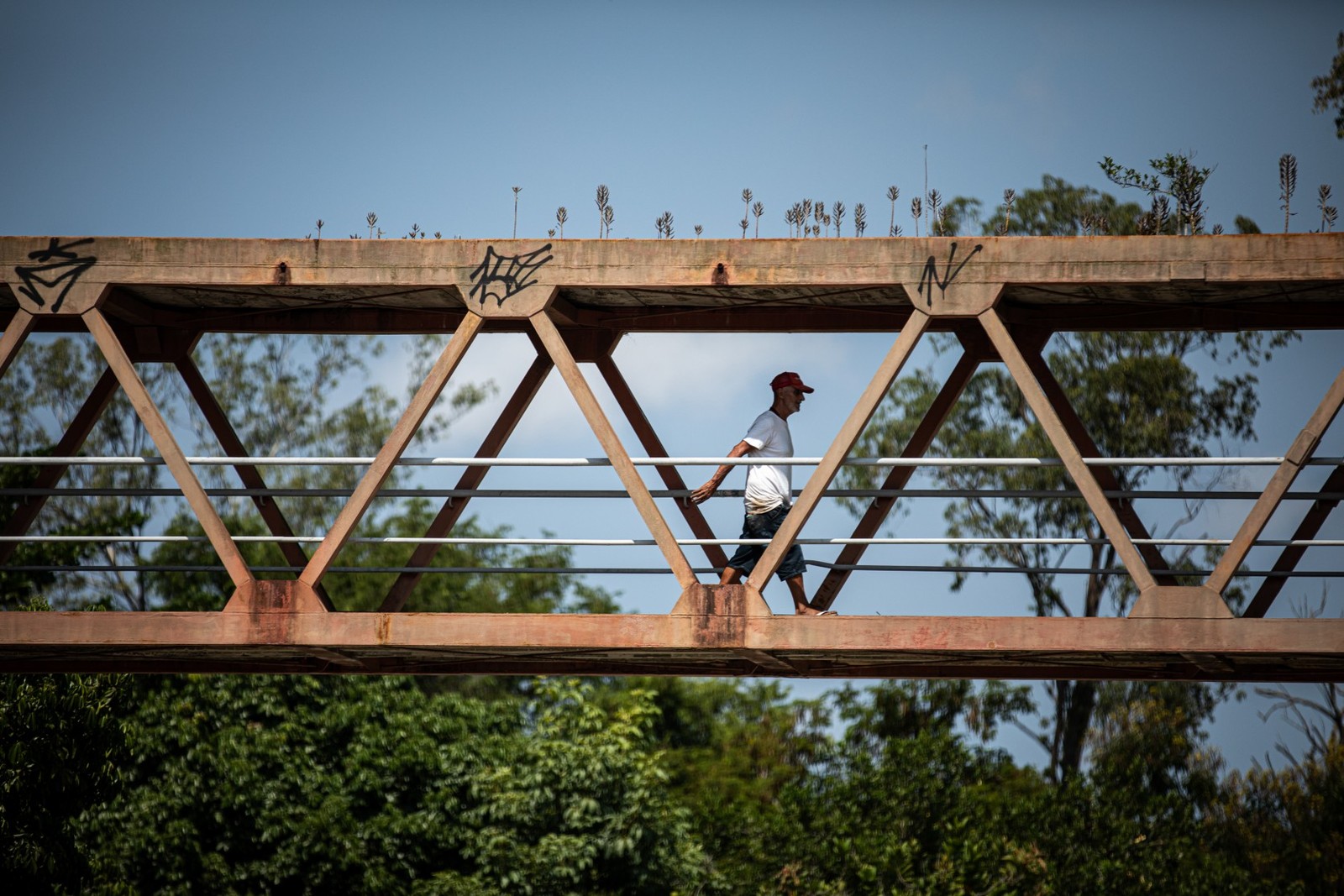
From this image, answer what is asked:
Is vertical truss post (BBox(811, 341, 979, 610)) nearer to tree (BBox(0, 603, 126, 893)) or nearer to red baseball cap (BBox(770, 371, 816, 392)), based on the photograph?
red baseball cap (BBox(770, 371, 816, 392))

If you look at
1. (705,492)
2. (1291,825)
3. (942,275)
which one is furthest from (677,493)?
(1291,825)

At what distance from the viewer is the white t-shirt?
418 inches

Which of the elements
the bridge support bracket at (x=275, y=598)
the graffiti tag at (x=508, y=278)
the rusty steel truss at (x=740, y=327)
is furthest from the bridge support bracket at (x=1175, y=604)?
the bridge support bracket at (x=275, y=598)

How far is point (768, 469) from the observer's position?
35.2 feet

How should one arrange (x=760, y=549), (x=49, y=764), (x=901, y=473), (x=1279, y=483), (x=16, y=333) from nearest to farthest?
(x=1279, y=483) < (x=16, y=333) < (x=760, y=549) < (x=901, y=473) < (x=49, y=764)

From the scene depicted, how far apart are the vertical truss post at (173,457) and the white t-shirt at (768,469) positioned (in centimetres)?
313

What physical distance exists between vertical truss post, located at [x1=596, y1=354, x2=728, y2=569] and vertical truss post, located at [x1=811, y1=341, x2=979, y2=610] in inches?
34.1

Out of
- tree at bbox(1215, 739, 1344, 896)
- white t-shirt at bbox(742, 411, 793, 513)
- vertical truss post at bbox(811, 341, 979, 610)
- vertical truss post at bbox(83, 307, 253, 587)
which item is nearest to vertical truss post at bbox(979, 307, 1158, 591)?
vertical truss post at bbox(811, 341, 979, 610)

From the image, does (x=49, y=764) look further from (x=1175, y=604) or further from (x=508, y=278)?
(x=1175, y=604)

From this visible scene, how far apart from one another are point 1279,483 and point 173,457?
6.48 m

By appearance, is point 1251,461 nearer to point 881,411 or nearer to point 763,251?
point 763,251

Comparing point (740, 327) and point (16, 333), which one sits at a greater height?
point (740, 327)

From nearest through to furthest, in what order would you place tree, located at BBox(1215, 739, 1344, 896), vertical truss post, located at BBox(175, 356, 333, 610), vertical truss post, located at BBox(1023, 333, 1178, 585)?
vertical truss post, located at BBox(1023, 333, 1178, 585)
vertical truss post, located at BBox(175, 356, 333, 610)
tree, located at BBox(1215, 739, 1344, 896)

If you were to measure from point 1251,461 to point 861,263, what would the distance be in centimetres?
252
